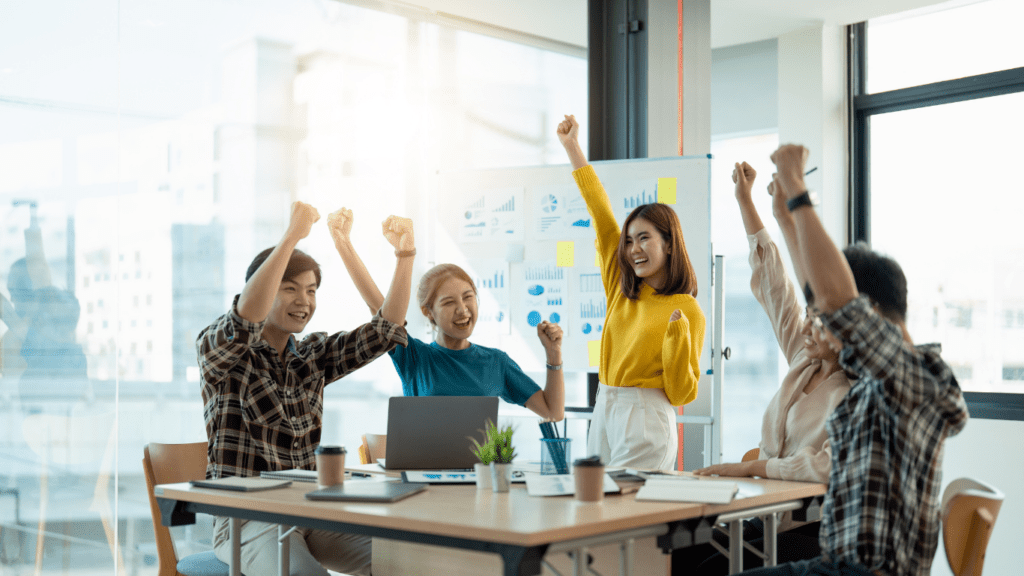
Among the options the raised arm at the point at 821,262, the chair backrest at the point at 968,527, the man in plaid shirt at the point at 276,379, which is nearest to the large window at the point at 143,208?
the man in plaid shirt at the point at 276,379

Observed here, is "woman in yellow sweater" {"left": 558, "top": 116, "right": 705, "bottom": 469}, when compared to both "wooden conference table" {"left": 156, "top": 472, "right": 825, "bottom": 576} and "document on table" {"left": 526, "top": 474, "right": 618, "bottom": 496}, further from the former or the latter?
"document on table" {"left": 526, "top": 474, "right": 618, "bottom": 496}

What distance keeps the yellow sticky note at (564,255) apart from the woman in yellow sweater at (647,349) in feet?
3.71

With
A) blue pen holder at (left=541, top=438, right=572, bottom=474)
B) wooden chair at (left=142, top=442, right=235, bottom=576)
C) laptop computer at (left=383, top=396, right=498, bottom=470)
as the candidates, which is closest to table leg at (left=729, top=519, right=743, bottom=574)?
blue pen holder at (left=541, top=438, right=572, bottom=474)

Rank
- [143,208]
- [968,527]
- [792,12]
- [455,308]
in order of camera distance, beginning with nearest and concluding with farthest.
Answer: [968,527] < [455,308] < [143,208] < [792,12]

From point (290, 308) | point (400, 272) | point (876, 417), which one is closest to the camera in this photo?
point (876, 417)

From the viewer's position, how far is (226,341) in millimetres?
2205

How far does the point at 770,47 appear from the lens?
5.05 meters

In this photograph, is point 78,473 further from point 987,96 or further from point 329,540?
point 987,96

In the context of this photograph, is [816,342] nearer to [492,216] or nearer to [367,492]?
[367,492]

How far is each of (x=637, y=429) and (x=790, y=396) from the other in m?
0.61

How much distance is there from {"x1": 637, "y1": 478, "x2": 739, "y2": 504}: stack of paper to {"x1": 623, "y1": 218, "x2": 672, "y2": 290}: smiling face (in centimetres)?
102

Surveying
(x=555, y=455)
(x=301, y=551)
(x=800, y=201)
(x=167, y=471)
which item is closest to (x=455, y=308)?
(x=555, y=455)

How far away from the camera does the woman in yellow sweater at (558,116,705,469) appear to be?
279cm

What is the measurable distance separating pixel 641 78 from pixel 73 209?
8.70 ft
